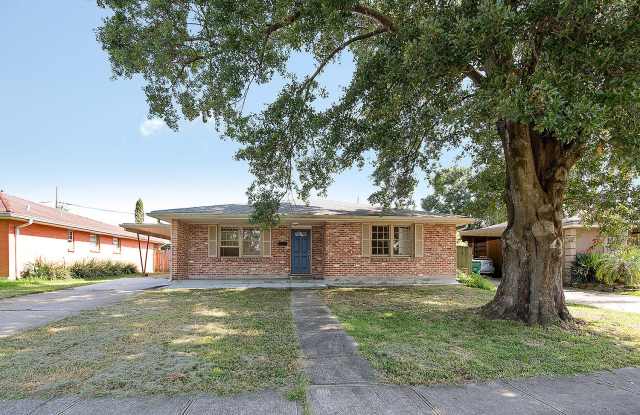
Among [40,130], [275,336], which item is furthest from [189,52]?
[40,130]

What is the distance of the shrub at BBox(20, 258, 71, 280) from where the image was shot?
52.7 ft

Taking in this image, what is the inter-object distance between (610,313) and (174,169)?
86.8 ft

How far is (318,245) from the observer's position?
15.0 meters

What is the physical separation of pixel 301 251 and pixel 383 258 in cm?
333

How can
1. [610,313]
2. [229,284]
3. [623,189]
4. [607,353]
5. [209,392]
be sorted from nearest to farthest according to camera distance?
[209,392]
[607,353]
[610,313]
[623,189]
[229,284]

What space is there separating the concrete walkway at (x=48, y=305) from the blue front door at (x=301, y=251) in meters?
5.84

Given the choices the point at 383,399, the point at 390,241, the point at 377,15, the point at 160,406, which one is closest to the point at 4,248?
the point at 390,241

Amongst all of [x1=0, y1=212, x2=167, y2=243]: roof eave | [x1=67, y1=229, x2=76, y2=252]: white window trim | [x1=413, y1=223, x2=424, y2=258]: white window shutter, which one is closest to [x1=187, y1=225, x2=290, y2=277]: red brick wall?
[x1=413, y1=223, x2=424, y2=258]: white window shutter

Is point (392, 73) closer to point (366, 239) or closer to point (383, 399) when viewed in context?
point (383, 399)

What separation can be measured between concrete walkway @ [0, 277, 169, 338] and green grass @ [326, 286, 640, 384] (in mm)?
6021

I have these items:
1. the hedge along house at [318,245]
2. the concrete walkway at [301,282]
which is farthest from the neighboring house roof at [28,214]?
the concrete walkway at [301,282]

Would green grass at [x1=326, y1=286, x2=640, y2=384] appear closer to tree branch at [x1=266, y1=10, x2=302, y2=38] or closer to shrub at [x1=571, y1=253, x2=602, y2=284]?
tree branch at [x1=266, y1=10, x2=302, y2=38]

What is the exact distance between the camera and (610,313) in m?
8.81

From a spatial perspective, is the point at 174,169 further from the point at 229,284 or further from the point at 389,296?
the point at 389,296
